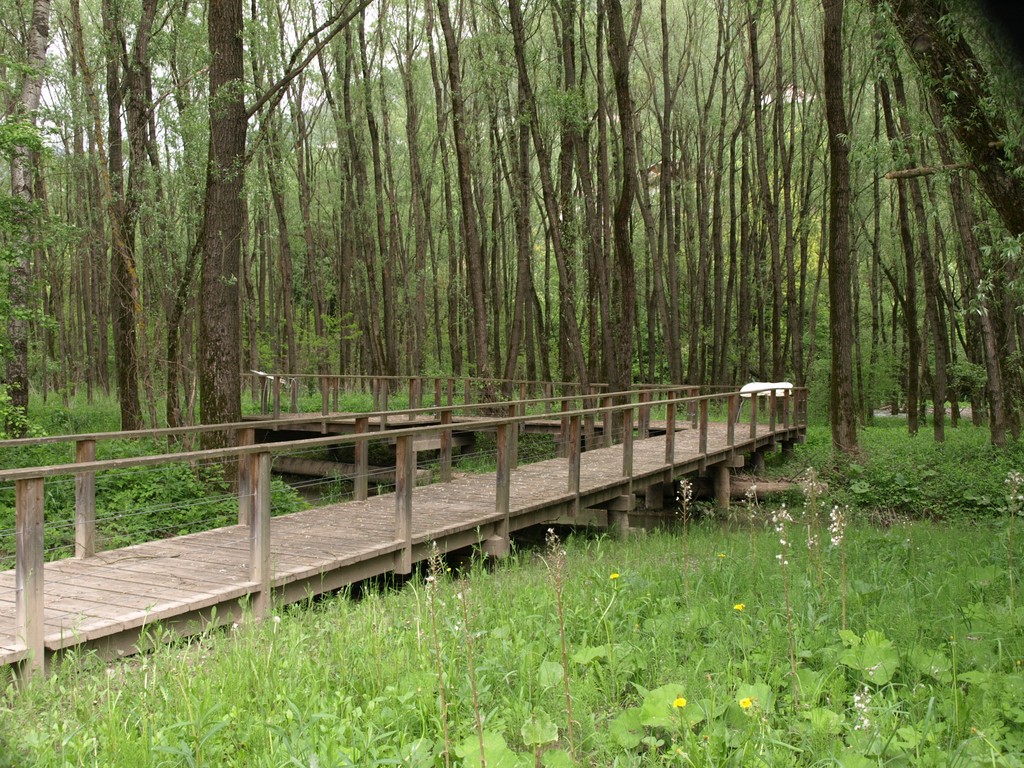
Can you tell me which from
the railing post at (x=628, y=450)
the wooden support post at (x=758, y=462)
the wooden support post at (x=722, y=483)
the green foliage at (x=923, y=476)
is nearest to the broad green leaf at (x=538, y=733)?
the railing post at (x=628, y=450)

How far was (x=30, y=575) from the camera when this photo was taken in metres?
4.36

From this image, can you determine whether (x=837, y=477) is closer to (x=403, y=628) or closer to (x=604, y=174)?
(x=604, y=174)

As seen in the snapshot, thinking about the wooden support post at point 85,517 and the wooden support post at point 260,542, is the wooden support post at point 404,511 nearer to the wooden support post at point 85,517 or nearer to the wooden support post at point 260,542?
the wooden support post at point 260,542

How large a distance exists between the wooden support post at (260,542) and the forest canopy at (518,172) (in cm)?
505

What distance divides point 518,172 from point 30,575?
1878 cm

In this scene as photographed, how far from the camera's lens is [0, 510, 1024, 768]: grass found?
2.85 metres

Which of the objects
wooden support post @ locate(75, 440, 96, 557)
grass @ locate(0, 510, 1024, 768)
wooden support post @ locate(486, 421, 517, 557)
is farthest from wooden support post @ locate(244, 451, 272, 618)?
wooden support post @ locate(486, 421, 517, 557)

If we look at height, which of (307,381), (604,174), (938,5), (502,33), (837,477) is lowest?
(837,477)

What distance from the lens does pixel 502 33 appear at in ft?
65.8

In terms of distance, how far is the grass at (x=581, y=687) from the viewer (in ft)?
9.36

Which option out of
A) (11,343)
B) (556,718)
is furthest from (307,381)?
(556,718)

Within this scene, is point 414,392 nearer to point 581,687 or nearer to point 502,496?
point 502,496

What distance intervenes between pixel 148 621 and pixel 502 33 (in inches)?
731

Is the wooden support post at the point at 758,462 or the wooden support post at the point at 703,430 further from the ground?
the wooden support post at the point at 703,430
